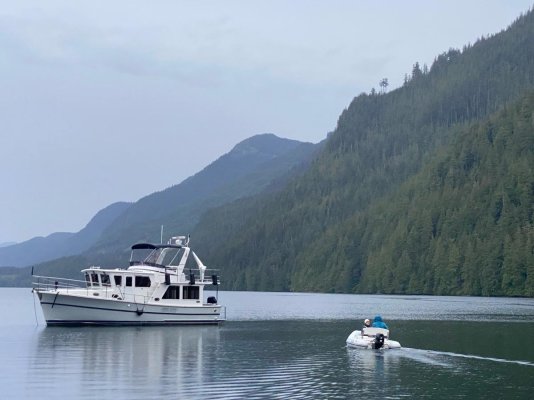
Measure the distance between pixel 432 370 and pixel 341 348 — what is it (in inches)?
719

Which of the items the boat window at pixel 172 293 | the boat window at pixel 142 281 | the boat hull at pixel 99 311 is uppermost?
the boat window at pixel 142 281

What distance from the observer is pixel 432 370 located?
62531mm

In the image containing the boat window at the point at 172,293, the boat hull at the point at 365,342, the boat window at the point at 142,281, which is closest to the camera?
the boat hull at the point at 365,342

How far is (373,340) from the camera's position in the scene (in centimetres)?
7806

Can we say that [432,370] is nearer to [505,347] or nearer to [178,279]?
[505,347]

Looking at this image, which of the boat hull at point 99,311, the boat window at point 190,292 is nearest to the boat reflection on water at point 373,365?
the boat window at point 190,292

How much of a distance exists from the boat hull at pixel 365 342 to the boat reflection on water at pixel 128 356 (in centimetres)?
1304

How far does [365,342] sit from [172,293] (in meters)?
31.2

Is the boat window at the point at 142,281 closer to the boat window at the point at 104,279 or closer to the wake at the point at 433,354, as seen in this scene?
the boat window at the point at 104,279

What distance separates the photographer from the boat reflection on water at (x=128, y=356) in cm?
5653

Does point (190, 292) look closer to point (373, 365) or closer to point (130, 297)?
point (130, 297)

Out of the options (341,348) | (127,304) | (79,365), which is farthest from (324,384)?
(127,304)

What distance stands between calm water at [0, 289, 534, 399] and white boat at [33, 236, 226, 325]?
1970 mm

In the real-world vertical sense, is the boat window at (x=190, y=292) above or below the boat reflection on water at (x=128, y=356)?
above
